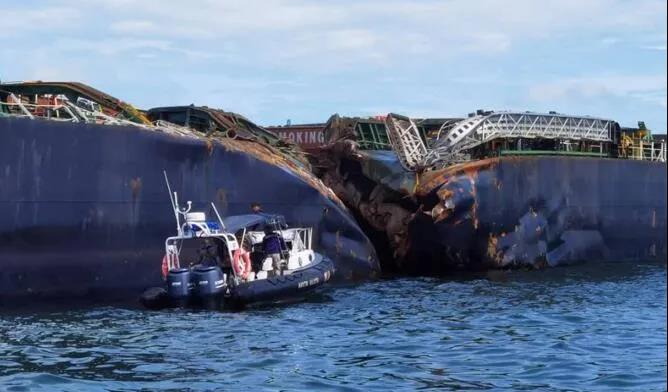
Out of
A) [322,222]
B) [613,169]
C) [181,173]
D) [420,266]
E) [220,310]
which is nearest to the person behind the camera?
[220,310]

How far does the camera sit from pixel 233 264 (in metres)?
24.2

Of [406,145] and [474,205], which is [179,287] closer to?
[406,145]

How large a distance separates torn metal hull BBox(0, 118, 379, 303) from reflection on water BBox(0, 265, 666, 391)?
165 cm

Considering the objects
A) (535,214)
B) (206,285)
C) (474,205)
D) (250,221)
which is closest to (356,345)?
(206,285)

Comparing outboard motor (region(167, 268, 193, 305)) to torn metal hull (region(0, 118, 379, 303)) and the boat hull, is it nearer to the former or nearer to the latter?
the boat hull

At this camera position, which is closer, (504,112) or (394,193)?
(394,193)

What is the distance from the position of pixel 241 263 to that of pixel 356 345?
5.93 metres

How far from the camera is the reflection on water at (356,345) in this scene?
617 inches

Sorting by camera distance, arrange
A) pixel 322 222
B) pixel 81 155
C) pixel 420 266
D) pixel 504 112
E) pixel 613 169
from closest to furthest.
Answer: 1. pixel 81 155
2. pixel 322 222
3. pixel 420 266
4. pixel 504 112
5. pixel 613 169

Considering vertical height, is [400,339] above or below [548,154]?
below

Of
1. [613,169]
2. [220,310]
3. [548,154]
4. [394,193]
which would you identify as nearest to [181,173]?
[220,310]

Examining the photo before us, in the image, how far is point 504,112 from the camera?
3606cm

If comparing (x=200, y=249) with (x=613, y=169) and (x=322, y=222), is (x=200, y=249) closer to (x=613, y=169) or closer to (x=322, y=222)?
(x=322, y=222)

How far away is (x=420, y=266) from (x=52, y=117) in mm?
13786
